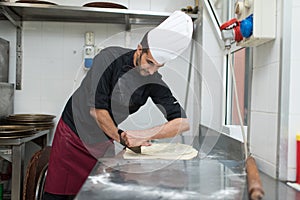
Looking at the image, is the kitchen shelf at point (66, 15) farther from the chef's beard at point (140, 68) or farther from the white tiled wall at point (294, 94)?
the white tiled wall at point (294, 94)

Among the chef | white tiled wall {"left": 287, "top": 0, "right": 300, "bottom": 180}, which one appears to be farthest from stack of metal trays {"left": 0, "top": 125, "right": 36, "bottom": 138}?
white tiled wall {"left": 287, "top": 0, "right": 300, "bottom": 180}

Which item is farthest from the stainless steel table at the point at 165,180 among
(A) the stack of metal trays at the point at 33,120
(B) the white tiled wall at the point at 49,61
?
(B) the white tiled wall at the point at 49,61

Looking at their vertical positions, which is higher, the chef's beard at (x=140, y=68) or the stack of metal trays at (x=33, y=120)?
the chef's beard at (x=140, y=68)

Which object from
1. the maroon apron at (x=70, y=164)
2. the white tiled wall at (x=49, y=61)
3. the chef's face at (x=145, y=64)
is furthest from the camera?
the white tiled wall at (x=49, y=61)

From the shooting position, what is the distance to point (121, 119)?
1.35 m

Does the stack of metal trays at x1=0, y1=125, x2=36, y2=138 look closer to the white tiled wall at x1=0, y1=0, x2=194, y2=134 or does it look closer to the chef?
the chef

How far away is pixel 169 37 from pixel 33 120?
4.46ft

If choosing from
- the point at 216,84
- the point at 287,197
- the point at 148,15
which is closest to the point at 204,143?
the point at 216,84

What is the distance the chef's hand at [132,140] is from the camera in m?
1.21

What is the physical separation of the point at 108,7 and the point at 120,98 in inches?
39.7

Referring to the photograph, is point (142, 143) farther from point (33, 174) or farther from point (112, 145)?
point (33, 174)

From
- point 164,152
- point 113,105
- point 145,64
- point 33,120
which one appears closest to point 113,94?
point 113,105

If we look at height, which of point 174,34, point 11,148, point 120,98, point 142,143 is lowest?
point 11,148

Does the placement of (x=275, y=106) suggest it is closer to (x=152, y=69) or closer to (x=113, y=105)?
→ (x=152, y=69)
